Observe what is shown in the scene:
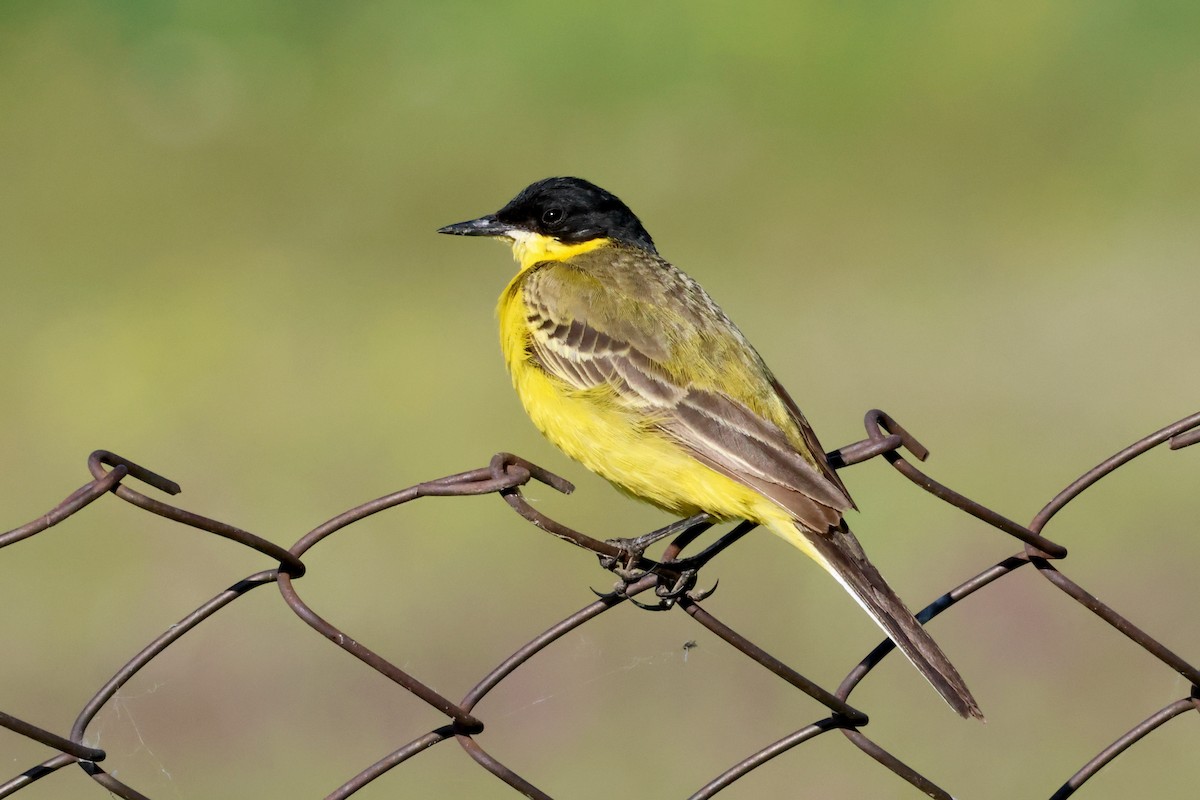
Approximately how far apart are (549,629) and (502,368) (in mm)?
7028

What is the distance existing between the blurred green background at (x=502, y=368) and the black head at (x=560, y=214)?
2094 mm

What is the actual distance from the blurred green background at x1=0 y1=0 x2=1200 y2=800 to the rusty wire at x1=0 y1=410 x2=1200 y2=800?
3219 mm

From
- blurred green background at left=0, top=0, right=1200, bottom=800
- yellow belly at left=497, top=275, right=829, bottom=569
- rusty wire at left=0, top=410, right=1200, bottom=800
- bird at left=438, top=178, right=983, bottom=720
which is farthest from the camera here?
blurred green background at left=0, top=0, right=1200, bottom=800

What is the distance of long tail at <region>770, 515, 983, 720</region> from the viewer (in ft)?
12.6

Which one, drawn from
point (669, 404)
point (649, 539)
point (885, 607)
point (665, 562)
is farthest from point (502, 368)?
point (665, 562)

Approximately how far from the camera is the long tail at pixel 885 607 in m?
3.85

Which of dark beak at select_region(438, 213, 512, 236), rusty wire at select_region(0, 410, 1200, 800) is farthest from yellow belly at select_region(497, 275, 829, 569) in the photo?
dark beak at select_region(438, 213, 512, 236)

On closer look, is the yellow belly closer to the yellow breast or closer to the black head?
the yellow breast

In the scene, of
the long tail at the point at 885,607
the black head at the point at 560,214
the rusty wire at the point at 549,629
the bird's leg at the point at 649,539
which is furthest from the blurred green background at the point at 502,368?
the rusty wire at the point at 549,629

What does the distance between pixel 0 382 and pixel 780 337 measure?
497cm

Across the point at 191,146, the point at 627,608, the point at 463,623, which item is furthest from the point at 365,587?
the point at 191,146

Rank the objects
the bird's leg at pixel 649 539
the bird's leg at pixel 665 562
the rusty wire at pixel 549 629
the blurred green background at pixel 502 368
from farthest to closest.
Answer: the blurred green background at pixel 502 368 → the bird's leg at pixel 649 539 → the bird's leg at pixel 665 562 → the rusty wire at pixel 549 629

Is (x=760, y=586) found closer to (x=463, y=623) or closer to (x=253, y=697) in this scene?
(x=463, y=623)

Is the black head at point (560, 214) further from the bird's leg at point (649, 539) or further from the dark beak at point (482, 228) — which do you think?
the bird's leg at point (649, 539)
